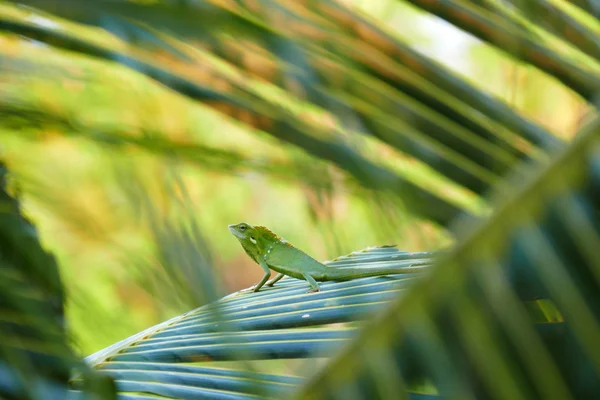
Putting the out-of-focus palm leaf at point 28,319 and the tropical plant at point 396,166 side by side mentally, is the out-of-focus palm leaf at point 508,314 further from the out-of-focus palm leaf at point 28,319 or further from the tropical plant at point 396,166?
the out-of-focus palm leaf at point 28,319

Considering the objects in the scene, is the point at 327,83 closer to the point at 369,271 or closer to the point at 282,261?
the point at 369,271

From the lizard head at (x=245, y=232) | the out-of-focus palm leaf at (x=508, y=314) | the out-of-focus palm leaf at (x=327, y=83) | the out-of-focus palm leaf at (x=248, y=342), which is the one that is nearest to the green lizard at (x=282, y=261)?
the lizard head at (x=245, y=232)

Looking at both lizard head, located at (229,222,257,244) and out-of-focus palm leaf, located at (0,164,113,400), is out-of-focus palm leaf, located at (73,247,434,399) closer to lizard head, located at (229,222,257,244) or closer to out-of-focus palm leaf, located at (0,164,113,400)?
out-of-focus palm leaf, located at (0,164,113,400)

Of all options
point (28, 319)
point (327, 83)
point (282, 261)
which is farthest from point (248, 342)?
point (282, 261)

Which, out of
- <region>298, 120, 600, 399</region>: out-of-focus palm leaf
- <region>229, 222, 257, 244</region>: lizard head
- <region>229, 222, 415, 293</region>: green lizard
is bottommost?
<region>298, 120, 600, 399</region>: out-of-focus palm leaf

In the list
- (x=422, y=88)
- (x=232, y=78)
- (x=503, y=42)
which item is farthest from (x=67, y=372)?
(x=503, y=42)

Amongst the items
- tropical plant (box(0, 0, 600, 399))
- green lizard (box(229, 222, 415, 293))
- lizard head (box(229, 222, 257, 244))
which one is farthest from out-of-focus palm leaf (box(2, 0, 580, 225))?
lizard head (box(229, 222, 257, 244))
